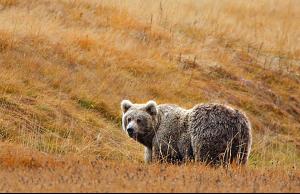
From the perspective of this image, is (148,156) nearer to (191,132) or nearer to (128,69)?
(191,132)

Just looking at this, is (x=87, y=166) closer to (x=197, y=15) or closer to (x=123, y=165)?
(x=123, y=165)

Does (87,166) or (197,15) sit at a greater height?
(87,166)

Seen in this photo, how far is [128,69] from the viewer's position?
20.1 meters

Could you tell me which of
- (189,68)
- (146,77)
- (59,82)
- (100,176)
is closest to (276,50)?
(189,68)

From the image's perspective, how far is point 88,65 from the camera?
19438 mm

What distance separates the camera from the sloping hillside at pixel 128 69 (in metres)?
16.0

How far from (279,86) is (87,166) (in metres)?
13.2

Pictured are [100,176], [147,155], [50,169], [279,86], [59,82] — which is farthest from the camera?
[279,86]

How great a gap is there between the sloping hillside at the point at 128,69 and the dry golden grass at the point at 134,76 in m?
0.04

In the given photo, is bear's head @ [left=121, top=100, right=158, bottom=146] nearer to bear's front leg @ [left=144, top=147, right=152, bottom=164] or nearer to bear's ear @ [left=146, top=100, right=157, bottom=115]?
bear's ear @ [left=146, top=100, right=157, bottom=115]

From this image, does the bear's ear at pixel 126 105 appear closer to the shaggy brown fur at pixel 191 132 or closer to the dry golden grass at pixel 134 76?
the shaggy brown fur at pixel 191 132

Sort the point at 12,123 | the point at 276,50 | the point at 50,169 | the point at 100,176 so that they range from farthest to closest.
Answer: the point at 276,50 < the point at 12,123 < the point at 50,169 < the point at 100,176

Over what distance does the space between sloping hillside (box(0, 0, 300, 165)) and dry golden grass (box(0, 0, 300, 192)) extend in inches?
1.6

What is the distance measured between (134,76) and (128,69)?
269 mm
